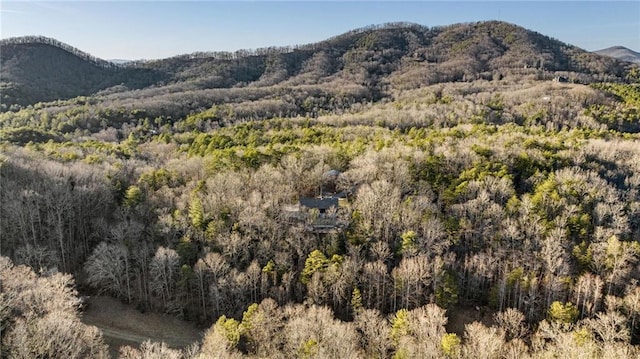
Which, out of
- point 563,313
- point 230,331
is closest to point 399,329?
point 230,331

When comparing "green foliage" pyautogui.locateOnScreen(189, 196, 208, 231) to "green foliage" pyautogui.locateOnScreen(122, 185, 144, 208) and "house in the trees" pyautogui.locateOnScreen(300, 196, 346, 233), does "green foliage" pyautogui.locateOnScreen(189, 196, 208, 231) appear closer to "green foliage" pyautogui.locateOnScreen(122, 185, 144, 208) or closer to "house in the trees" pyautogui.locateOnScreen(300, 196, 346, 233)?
"green foliage" pyautogui.locateOnScreen(122, 185, 144, 208)

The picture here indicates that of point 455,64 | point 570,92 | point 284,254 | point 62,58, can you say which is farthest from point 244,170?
point 455,64

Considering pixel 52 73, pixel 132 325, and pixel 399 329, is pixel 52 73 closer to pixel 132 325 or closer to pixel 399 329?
pixel 132 325

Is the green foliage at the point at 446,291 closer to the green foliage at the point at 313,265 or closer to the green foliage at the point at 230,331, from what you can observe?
the green foliage at the point at 313,265

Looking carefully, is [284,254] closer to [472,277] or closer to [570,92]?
[472,277]

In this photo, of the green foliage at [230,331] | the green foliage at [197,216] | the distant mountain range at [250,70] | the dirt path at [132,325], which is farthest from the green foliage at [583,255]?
the distant mountain range at [250,70]

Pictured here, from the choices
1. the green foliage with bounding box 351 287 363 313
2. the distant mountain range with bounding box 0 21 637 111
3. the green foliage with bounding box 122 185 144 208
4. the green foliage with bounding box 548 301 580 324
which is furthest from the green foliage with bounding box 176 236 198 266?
the distant mountain range with bounding box 0 21 637 111

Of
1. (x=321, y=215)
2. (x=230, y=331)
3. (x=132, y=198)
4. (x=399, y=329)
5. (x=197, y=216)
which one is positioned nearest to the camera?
(x=230, y=331)
